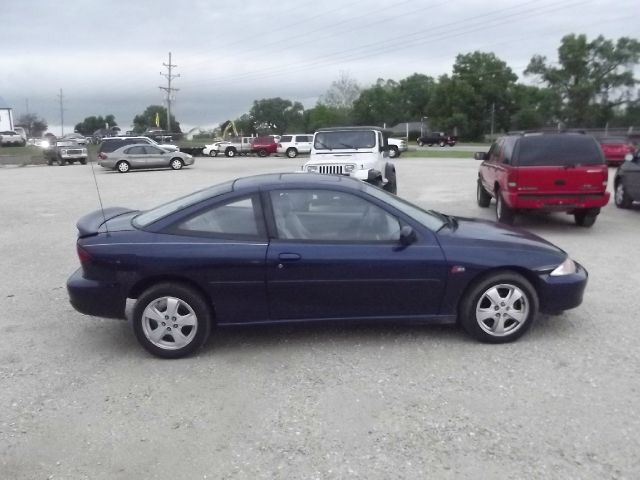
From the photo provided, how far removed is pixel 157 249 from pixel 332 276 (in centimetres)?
143

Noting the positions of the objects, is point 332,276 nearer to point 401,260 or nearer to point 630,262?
point 401,260

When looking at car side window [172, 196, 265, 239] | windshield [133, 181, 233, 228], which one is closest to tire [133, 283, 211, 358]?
car side window [172, 196, 265, 239]

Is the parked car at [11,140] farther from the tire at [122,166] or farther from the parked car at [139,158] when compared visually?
the tire at [122,166]

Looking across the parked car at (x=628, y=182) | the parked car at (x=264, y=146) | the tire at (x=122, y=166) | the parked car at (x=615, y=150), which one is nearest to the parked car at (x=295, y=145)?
the parked car at (x=264, y=146)

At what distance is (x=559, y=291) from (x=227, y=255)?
2776mm

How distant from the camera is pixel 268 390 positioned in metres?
4.52

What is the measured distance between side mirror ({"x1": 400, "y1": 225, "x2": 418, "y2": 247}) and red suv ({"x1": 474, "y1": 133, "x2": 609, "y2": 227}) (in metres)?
5.99

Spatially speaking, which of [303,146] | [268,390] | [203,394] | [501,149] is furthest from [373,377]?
[303,146]

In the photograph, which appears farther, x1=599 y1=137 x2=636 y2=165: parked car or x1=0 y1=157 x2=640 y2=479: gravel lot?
x1=599 y1=137 x2=636 y2=165: parked car

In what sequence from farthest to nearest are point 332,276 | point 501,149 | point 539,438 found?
point 501,149, point 332,276, point 539,438

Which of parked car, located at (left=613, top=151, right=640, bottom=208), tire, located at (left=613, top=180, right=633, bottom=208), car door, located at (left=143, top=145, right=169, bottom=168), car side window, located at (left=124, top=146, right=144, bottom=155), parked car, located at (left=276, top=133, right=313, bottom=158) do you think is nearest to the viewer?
parked car, located at (left=613, top=151, right=640, bottom=208)

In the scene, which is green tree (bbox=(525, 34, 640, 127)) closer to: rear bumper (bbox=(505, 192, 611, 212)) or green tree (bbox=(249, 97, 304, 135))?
green tree (bbox=(249, 97, 304, 135))

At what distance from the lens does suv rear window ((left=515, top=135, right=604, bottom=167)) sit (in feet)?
34.5

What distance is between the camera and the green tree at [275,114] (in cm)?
11844
